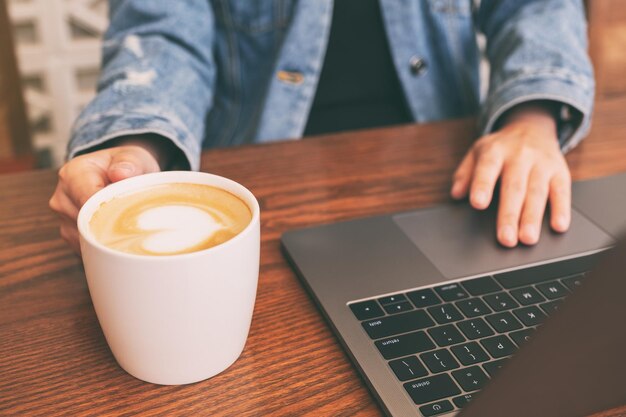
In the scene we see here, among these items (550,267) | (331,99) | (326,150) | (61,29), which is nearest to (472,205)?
(550,267)

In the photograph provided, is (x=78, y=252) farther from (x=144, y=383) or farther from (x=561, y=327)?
(x=561, y=327)

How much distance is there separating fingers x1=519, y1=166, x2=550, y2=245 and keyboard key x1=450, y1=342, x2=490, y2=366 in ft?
0.51

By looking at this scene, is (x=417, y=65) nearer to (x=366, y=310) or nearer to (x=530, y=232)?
(x=530, y=232)

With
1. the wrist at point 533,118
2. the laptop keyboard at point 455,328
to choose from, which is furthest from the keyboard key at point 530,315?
the wrist at point 533,118

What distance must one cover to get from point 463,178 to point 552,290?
18 centimetres

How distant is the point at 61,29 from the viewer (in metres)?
1.68

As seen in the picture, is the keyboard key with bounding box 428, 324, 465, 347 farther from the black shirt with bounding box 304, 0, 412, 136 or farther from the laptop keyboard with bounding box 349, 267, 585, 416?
the black shirt with bounding box 304, 0, 412, 136

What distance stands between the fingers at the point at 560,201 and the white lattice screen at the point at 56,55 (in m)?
1.48

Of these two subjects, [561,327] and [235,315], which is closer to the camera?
[561,327]

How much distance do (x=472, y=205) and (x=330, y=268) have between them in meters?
0.16

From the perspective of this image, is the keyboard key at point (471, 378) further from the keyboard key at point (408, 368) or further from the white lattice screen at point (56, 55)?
the white lattice screen at point (56, 55)

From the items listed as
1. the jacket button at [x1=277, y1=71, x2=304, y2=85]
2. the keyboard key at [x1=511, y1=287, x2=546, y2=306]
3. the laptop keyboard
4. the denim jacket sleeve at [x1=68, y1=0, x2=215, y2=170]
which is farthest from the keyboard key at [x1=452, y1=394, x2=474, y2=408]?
the jacket button at [x1=277, y1=71, x2=304, y2=85]

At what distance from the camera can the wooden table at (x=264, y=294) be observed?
15.0 inches

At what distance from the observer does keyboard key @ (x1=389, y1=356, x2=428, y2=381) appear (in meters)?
0.38
